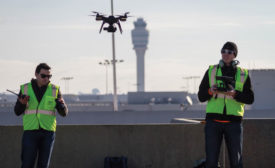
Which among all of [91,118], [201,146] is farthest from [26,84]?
[91,118]

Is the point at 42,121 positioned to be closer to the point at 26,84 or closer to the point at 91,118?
the point at 26,84

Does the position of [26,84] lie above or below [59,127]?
above

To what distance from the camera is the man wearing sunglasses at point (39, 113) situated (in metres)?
7.88

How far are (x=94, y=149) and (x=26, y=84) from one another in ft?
8.33

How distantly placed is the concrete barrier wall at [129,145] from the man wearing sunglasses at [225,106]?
117 inches

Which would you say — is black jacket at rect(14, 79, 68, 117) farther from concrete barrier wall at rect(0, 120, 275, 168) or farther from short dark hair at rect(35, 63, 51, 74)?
concrete barrier wall at rect(0, 120, 275, 168)

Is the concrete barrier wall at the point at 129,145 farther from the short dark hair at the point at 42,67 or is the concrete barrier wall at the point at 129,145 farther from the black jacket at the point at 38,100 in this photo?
the short dark hair at the point at 42,67

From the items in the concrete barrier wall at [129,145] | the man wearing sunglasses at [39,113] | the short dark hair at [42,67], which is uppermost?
the short dark hair at [42,67]

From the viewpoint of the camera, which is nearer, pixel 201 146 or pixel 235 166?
pixel 235 166

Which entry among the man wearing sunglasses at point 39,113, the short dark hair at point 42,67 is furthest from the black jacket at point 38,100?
the short dark hair at point 42,67

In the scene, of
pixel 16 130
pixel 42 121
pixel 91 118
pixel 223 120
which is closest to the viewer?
pixel 223 120

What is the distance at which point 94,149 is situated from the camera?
1030 cm

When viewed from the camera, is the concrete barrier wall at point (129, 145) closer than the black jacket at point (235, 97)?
No

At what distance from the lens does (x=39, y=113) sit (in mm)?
7969
